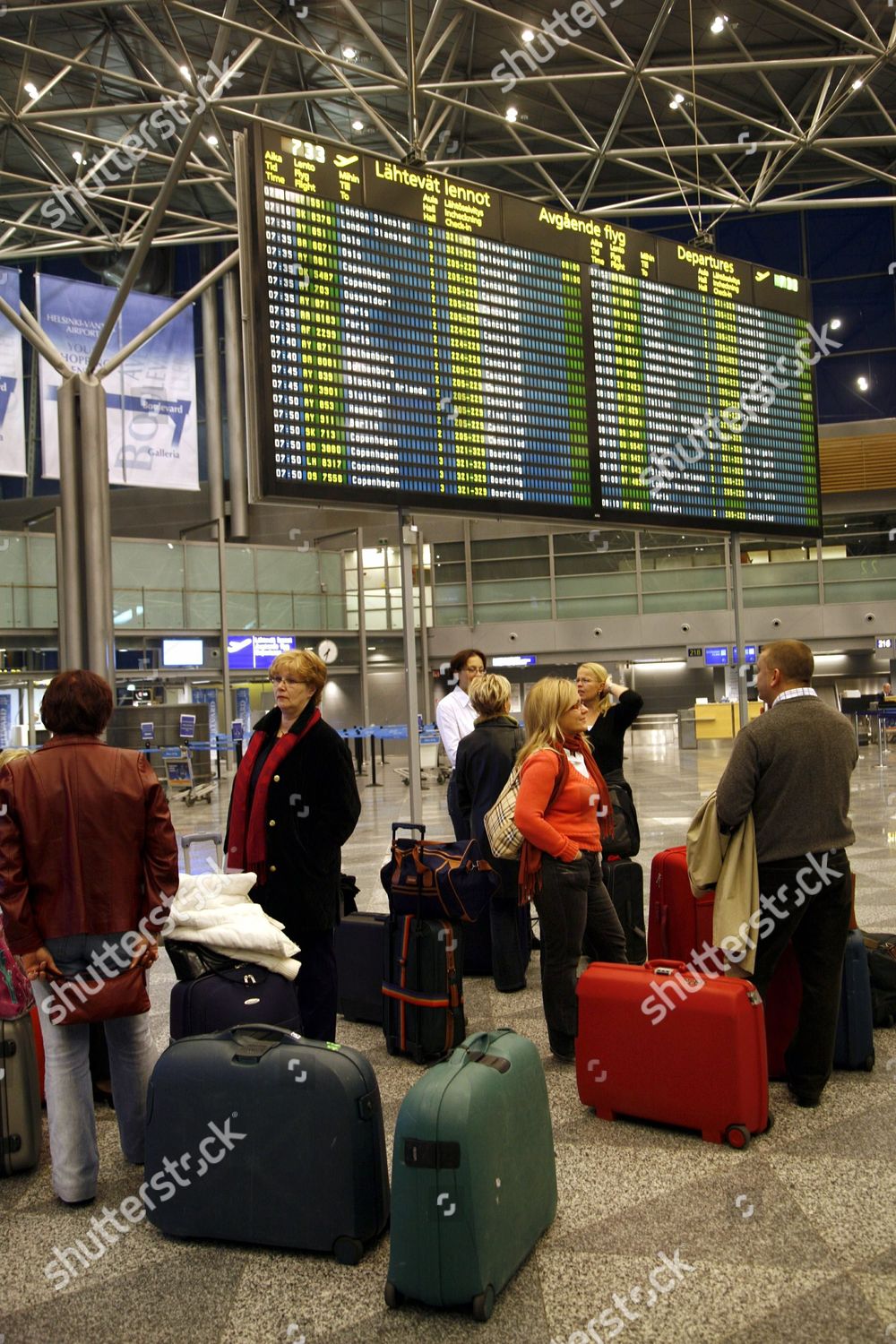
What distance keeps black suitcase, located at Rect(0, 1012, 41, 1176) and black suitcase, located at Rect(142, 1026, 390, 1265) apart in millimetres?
698

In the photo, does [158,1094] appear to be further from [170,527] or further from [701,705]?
[170,527]

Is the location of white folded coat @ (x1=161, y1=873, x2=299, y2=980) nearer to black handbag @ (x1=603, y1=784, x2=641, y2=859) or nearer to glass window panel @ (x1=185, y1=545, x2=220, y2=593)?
black handbag @ (x1=603, y1=784, x2=641, y2=859)

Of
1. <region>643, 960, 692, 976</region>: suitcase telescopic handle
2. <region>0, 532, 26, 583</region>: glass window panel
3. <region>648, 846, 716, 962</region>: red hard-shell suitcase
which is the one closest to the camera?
<region>643, 960, 692, 976</region>: suitcase telescopic handle

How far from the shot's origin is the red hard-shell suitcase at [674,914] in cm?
494

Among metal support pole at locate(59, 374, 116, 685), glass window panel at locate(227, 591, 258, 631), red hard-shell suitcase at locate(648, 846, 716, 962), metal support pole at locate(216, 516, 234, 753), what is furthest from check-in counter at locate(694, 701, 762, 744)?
red hard-shell suitcase at locate(648, 846, 716, 962)

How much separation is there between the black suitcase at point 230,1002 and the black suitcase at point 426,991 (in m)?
0.87

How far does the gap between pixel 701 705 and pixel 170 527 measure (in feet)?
52.5

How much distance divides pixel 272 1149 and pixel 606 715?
3375 mm

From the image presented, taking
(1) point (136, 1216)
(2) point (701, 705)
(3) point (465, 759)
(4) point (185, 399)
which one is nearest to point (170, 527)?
(4) point (185, 399)

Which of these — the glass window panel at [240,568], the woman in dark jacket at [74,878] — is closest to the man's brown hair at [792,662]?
the woman in dark jacket at [74,878]

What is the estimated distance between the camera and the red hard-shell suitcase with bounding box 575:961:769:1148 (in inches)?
143

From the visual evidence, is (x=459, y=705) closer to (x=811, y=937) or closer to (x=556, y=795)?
(x=556, y=795)

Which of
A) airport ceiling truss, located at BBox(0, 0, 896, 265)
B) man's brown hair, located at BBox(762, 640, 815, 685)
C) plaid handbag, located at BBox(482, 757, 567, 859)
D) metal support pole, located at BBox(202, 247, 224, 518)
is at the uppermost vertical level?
airport ceiling truss, located at BBox(0, 0, 896, 265)

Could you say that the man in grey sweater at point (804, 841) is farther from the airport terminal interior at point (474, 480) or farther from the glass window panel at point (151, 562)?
the glass window panel at point (151, 562)
